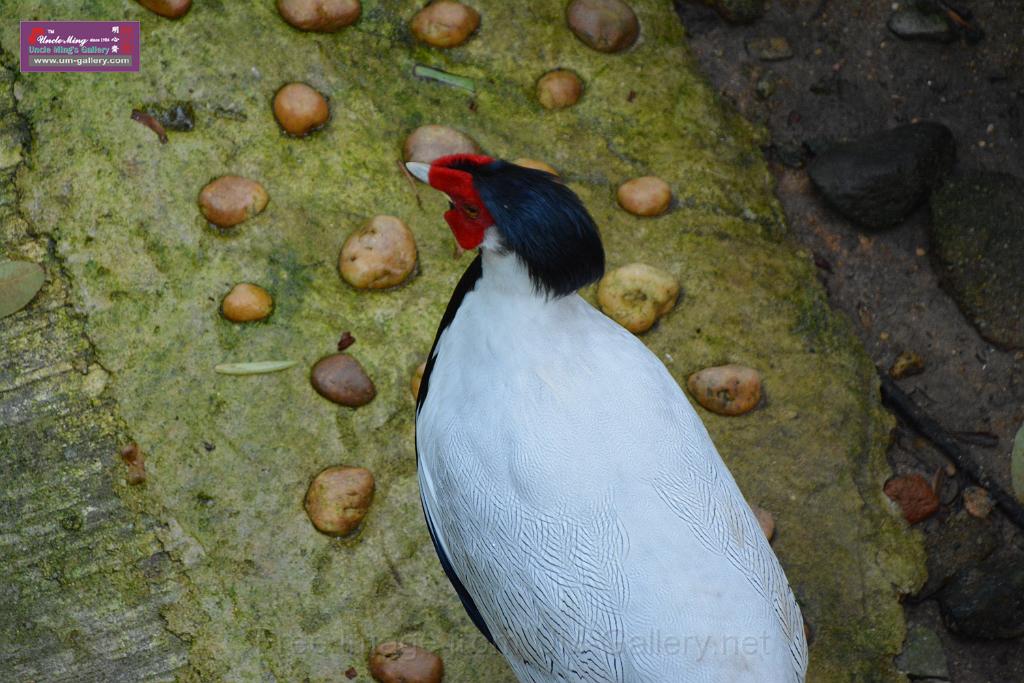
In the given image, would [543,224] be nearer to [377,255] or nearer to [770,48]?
[377,255]

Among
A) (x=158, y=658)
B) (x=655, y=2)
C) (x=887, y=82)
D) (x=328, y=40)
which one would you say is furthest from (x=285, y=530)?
(x=887, y=82)

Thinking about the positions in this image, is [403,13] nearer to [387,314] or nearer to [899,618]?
[387,314]

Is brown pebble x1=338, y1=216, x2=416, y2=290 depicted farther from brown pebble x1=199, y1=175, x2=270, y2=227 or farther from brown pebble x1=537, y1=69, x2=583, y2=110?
brown pebble x1=537, y1=69, x2=583, y2=110

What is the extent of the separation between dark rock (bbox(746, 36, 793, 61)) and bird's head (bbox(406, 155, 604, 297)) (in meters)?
1.20

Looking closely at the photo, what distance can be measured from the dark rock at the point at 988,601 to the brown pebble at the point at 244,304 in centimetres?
146

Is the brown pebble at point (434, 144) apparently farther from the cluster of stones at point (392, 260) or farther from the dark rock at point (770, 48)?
the dark rock at point (770, 48)

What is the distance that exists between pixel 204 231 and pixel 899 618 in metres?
1.57

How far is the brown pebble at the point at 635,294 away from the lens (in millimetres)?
2189

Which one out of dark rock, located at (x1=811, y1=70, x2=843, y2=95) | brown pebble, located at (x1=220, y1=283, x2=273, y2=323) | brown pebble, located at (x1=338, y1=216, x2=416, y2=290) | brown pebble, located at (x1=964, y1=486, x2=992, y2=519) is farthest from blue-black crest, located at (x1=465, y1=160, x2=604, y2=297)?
dark rock, located at (x1=811, y1=70, x2=843, y2=95)

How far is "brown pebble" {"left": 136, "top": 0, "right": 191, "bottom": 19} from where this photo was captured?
2275 mm

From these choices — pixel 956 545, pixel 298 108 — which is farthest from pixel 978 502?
pixel 298 108

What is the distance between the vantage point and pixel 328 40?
237 centimetres

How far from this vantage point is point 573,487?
60.1 inches

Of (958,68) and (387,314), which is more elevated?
(958,68)
